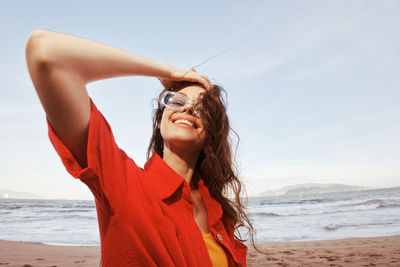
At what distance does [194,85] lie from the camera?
2.14m

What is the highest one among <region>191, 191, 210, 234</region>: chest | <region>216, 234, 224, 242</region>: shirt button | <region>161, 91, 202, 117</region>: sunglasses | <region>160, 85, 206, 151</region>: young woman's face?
<region>161, 91, 202, 117</region>: sunglasses

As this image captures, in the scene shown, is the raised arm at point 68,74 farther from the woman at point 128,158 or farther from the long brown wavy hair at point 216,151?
the long brown wavy hair at point 216,151

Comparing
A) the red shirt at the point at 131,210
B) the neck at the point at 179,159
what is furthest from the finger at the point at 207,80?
the red shirt at the point at 131,210

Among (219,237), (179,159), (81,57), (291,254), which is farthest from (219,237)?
(291,254)

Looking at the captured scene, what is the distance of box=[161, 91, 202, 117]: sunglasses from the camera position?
6.64ft

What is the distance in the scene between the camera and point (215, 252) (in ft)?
6.15

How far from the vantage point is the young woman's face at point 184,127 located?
1979 mm

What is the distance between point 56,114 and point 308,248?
828 centimetres

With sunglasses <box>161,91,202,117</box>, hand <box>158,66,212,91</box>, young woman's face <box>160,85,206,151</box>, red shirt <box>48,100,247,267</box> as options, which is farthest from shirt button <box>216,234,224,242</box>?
hand <box>158,66,212,91</box>

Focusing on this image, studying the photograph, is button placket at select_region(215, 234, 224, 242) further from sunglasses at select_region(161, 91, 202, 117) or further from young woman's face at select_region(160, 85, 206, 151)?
sunglasses at select_region(161, 91, 202, 117)

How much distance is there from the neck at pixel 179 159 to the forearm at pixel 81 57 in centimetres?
82

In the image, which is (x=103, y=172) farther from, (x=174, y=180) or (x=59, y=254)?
(x=59, y=254)

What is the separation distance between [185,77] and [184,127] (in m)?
0.34

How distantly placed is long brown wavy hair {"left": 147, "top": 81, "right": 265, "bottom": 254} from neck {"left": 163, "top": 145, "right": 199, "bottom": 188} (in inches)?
6.0
